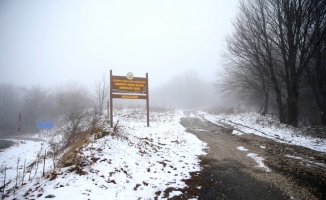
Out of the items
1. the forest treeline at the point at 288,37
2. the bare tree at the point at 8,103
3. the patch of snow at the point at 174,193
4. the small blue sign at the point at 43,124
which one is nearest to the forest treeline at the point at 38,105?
the bare tree at the point at 8,103

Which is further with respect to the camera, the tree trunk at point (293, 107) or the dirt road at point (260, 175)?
the tree trunk at point (293, 107)

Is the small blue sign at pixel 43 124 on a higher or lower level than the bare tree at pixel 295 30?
lower

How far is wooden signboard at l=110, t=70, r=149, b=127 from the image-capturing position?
14.5 metres

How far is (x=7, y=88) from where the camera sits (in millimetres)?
59500

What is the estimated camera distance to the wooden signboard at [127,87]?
47.4ft

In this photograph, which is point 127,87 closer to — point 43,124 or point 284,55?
point 284,55

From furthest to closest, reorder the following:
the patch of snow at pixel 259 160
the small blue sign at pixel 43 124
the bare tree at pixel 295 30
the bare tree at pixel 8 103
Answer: the bare tree at pixel 8 103
the small blue sign at pixel 43 124
the bare tree at pixel 295 30
the patch of snow at pixel 259 160

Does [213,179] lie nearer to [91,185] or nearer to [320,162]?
[91,185]

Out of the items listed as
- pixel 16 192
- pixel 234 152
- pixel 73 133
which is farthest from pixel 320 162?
pixel 73 133

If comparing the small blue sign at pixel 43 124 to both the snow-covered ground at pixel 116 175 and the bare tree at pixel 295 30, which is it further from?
the bare tree at pixel 295 30

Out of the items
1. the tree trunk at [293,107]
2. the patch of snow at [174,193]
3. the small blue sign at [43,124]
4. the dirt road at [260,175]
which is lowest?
the patch of snow at [174,193]

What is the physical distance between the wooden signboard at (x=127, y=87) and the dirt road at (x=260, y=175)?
27.7 ft

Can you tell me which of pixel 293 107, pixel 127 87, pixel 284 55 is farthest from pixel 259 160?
pixel 284 55

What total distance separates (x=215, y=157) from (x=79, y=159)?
5.42 m
